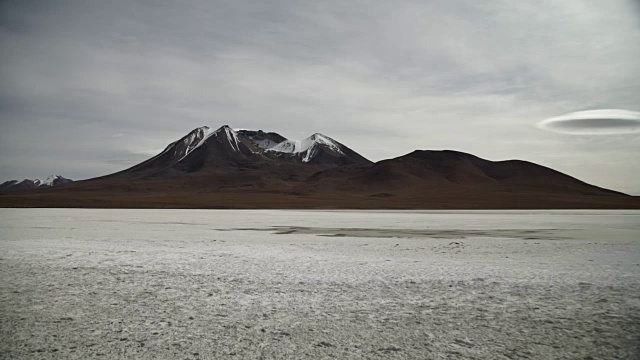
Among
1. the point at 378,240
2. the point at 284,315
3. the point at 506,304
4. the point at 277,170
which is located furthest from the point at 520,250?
the point at 277,170

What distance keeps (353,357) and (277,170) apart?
597ft

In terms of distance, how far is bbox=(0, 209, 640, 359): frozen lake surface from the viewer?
573cm

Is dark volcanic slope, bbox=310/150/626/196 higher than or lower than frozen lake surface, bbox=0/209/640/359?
higher

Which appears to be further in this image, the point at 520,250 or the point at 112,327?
the point at 520,250

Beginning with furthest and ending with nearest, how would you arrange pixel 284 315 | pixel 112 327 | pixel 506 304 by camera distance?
pixel 506 304, pixel 284 315, pixel 112 327

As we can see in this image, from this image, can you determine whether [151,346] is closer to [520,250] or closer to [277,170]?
[520,250]

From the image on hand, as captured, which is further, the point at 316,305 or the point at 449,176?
the point at 449,176

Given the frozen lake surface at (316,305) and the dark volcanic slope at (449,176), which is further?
the dark volcanic slope at (449,176)

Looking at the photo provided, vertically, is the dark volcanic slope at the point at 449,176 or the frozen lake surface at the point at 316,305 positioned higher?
the dark volcanic slope at the point at 449,176

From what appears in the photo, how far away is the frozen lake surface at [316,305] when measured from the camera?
5730 mm

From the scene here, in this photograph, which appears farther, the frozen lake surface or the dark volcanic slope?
the dark volcanic slope

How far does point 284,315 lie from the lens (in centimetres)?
718

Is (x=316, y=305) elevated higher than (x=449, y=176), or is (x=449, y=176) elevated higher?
(x=449, y=176)

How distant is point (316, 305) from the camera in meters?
7.84
